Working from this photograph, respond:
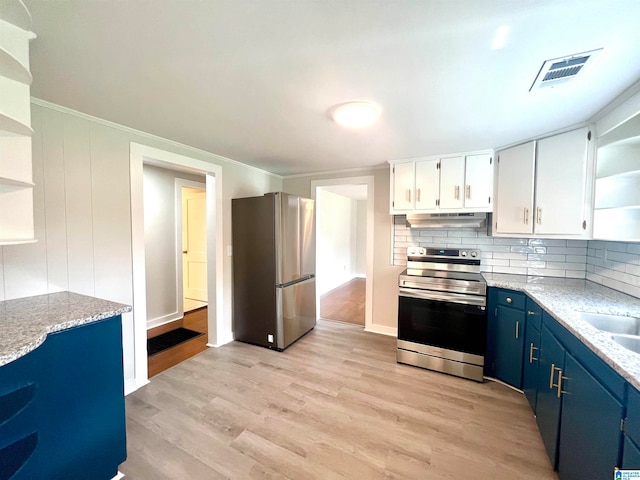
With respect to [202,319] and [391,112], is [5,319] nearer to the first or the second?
[391,112]

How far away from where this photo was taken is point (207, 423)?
192 cm

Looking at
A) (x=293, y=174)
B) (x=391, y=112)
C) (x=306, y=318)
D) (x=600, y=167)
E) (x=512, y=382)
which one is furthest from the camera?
(x=293, y=174)

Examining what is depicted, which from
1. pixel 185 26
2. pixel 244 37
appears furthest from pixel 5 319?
pixel 244 37

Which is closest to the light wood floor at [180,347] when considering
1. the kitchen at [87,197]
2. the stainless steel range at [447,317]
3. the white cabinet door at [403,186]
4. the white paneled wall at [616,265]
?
the kitchen at [87,197]

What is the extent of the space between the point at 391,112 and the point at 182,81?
133 centimetres

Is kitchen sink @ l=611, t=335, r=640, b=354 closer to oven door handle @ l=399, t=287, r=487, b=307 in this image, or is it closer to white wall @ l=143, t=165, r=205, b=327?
oven door handle @ l=399, t=287, r=487, b=307

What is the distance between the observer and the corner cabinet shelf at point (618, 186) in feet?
5.99

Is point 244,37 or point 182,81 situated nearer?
point 244,37

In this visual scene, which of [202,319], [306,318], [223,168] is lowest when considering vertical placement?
[202,319]

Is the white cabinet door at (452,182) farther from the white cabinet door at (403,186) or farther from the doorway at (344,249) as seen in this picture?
the doorway at (344,249)

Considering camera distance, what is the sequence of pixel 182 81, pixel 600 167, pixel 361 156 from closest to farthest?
pixel 182 81 < pixel 600 167 < pixel 361 156

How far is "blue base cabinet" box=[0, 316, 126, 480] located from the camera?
44.4 inches

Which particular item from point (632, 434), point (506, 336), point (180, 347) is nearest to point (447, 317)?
point (506, 336)

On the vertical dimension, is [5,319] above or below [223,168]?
below
